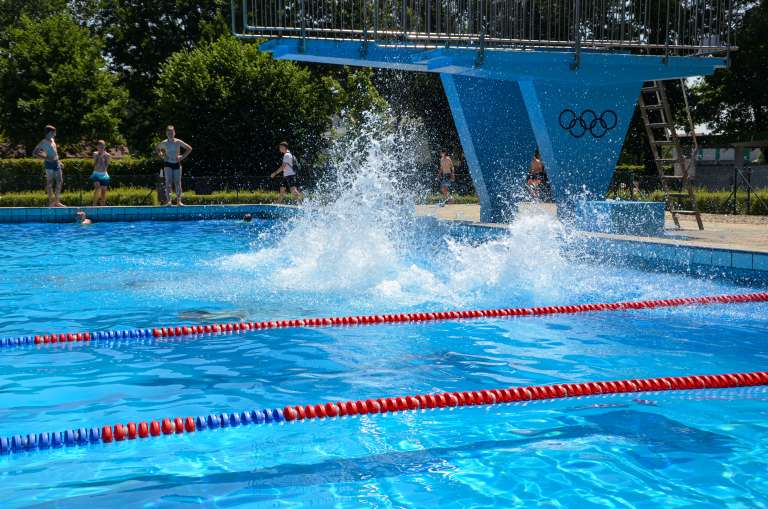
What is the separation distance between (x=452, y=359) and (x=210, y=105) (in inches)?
839

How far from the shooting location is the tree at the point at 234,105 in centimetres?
2597

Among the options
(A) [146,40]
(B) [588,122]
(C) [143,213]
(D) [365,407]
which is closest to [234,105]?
(C) [143,213]

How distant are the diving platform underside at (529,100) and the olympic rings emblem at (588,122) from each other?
0.05 ft

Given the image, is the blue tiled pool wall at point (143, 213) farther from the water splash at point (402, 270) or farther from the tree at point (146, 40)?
the tree at point (146, 40)

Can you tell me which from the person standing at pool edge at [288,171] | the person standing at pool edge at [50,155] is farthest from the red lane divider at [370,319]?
the person standing at pool edge at [288,171]

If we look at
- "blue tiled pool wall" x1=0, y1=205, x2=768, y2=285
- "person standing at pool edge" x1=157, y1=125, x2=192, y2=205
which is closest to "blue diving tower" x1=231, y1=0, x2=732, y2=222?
"blue tiled pool wall" x1=0, y1=205, x2=768, y2=285

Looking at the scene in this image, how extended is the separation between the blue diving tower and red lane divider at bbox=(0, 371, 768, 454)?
7.24m

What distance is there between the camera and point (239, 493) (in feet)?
11.9

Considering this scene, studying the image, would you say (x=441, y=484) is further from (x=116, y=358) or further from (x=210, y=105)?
(x=210, y=105)

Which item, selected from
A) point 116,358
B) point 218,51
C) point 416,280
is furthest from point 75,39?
point 116,358

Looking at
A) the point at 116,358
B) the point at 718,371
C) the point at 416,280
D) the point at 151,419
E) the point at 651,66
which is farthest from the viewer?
the point at 651,66

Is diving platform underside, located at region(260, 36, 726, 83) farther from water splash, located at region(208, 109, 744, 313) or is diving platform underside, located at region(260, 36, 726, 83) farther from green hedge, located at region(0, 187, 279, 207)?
green hedge, located at region(0, 187, 279, 207)

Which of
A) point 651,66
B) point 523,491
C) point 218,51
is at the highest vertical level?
point 218,51

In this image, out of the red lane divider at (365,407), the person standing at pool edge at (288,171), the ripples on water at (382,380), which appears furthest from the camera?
the person standing at pool edge at (288,171)
